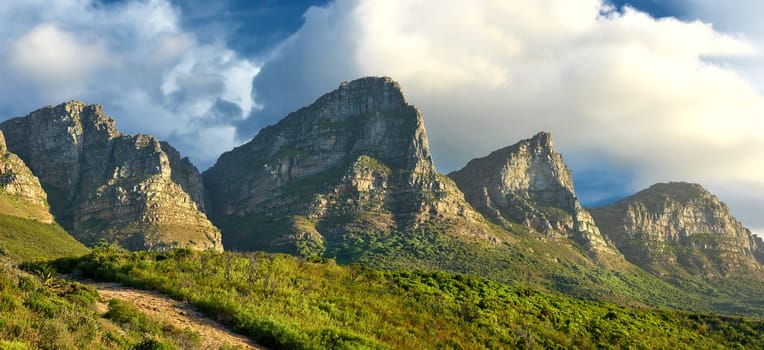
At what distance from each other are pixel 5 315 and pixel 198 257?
2211 centimetres

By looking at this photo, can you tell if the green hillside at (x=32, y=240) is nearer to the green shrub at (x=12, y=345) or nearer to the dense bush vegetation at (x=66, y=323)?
the dense bush vegetation at (x=66, y=323)

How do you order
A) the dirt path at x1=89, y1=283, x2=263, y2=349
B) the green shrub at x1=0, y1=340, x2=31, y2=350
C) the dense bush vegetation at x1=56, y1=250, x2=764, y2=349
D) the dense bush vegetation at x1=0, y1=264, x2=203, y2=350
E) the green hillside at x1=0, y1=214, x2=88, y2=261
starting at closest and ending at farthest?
1. the green shrub at x1=0, y1=340, x2=31, y2=350
2. the dense bush vegetation at x1=0, y1=264, x2=203, y2=350
3. the dirt path at x1=89, y1=283, x2=263, y2=349
4. the dense bush vegetation at x1=56, y1=250, x2=764, y2=349
5. the green hillside at x1=0, y1=214, x2=88, y2=261

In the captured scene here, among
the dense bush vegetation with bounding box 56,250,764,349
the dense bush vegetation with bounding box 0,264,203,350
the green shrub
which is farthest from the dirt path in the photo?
the green shrub

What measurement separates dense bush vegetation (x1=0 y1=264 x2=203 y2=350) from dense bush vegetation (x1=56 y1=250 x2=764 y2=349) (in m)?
4.75

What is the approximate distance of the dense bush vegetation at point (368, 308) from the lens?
28.0 meters

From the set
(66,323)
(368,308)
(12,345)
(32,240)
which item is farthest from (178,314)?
(32,240)

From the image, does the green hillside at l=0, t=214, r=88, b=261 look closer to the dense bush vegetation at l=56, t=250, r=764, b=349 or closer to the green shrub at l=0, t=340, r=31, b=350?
the dense bush vegetation at l=56, t=250, r=764, b=349

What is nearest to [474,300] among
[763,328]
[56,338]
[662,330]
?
[662,330]

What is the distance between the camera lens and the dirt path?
943 inches

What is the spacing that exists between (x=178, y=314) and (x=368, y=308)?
1199 cm

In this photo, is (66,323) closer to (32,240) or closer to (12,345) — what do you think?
(12,345)

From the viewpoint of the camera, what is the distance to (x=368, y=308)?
113 feet

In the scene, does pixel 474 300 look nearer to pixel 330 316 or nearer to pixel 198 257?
pixel 330 316

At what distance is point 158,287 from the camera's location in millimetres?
31250
